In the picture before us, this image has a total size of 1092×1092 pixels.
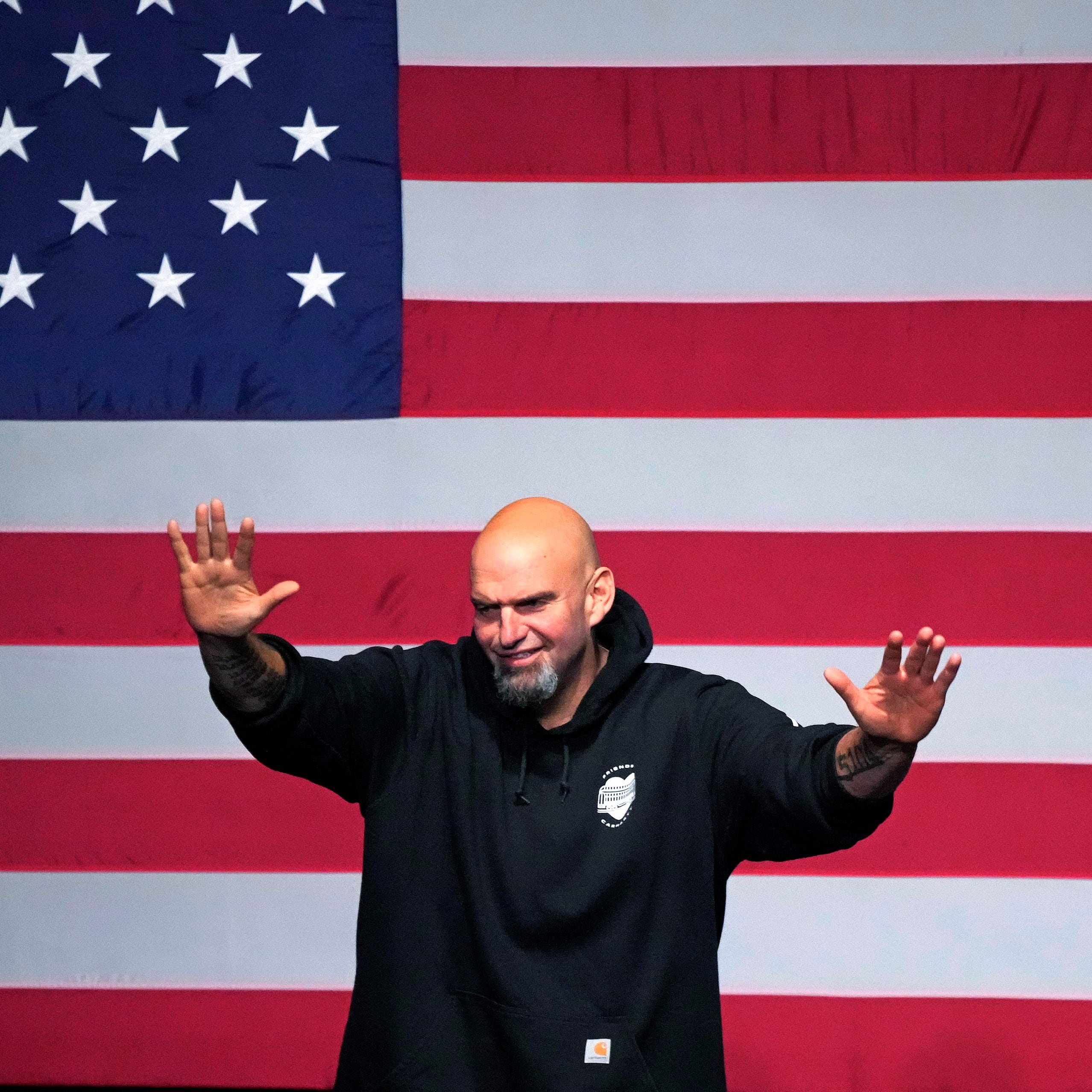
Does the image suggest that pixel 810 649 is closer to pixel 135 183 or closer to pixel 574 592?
pixel 574 592

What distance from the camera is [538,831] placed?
1676 millimetres

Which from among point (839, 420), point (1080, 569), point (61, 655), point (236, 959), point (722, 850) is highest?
point (839, 420)

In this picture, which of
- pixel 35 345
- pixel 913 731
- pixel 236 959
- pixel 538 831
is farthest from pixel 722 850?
pixel 35 345

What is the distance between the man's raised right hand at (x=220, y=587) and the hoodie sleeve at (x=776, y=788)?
0.62m

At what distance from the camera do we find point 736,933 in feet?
8.91

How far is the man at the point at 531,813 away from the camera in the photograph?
1585mm

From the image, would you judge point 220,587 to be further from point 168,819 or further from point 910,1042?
point 910,1042

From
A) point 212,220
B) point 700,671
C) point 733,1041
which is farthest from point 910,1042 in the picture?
point 212,220

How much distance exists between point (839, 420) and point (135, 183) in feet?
5.31

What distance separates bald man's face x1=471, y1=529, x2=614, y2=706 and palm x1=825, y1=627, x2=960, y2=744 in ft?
1.36

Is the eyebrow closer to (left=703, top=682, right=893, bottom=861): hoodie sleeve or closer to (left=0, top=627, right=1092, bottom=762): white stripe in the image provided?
(left=703, top=682, right=893, bottom=861): hoodie sleeve

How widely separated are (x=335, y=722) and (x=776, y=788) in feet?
1.89

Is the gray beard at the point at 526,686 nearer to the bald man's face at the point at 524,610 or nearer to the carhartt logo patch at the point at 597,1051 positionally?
the bald man's face at the point at 524,610

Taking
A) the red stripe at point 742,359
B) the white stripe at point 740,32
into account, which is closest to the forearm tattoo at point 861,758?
the red stripe at point 742,359
